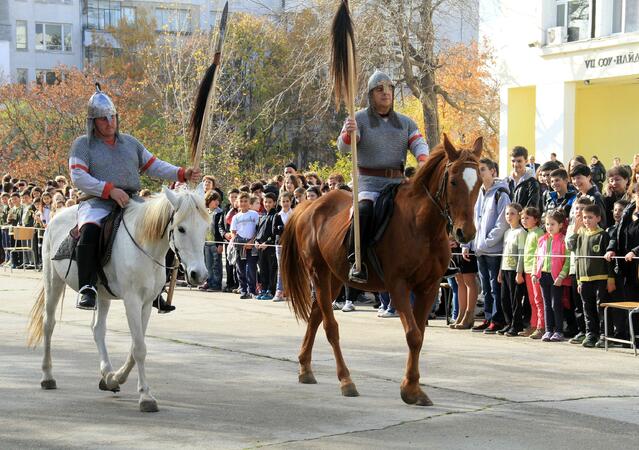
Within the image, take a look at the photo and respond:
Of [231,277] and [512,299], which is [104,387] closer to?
[512,299]

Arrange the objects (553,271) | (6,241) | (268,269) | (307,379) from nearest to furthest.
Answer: (307,379) → (553,271) → (268,269) → (6,241)

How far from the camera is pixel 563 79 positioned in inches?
1098

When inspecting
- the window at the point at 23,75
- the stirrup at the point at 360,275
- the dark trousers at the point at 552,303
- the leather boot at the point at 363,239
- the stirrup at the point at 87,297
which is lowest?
the dark trousers at the point at 552,303

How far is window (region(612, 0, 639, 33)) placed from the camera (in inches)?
1045

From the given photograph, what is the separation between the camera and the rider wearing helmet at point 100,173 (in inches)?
363

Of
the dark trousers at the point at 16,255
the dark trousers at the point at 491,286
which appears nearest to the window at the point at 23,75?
the dark trousers at the point at 16,255

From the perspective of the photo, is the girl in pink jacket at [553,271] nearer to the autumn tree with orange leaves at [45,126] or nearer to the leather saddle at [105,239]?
the leather saddle at [105,239]

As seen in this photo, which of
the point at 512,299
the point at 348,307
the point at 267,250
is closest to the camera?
the point at 512,299

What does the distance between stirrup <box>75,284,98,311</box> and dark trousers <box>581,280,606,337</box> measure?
606cm

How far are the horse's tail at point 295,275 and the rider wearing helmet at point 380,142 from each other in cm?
113

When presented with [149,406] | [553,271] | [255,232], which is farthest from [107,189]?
[255,232]

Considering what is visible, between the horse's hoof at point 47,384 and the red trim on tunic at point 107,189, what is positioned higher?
the red trim on tunic at point 107,189

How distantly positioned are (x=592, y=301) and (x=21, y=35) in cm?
6418

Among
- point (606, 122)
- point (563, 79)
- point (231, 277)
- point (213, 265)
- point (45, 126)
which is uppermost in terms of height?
point (563, 79)
